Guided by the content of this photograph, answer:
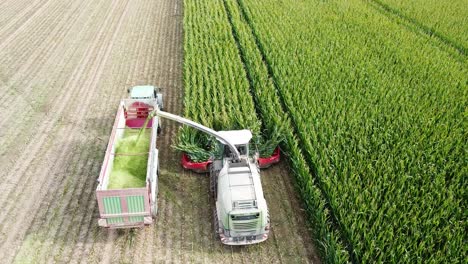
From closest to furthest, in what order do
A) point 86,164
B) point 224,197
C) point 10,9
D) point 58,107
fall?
point 224,197
point 86,164
point 58,107
point 10,9

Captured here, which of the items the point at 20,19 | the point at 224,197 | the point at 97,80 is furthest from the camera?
the point at 20,19

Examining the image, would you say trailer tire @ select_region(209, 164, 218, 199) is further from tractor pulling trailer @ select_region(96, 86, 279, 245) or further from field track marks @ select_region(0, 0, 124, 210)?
field track marks @ select_region(0, 0, 124, 210)

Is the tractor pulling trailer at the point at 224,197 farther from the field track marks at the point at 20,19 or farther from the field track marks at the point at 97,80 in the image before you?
the field track marks at the point at 20,19

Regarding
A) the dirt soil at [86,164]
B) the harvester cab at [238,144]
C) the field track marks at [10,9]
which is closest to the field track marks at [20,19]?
the field track marks at [10,9]

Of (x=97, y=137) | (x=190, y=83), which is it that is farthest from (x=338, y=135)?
(x=97, y=137)

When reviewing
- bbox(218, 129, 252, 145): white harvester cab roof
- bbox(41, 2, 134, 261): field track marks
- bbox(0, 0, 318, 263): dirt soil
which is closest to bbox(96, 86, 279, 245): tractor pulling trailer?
bbox(218, 129, 252, 145): white harvester cab roof

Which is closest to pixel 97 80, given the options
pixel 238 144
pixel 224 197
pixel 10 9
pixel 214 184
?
pixel 214 184

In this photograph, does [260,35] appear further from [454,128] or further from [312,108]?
[454,128]

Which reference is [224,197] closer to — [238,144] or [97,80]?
[238,144]
